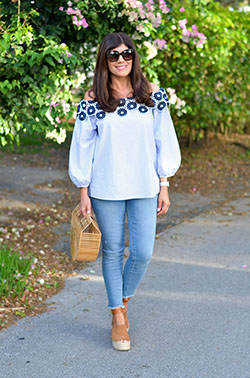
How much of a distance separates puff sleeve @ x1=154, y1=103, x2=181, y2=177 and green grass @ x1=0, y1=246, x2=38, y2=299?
1365 millimetres

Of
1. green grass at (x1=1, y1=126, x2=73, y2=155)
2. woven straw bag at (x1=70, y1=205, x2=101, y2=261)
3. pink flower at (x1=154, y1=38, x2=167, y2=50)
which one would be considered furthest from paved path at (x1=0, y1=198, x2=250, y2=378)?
green grass at (x1=1, y1=126, x2=73, y2=155)

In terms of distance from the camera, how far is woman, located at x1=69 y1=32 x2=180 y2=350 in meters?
3.11

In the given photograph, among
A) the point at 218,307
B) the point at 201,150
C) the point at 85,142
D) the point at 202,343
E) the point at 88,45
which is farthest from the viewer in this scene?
the point at 201,150

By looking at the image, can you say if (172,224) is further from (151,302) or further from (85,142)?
(85,142)

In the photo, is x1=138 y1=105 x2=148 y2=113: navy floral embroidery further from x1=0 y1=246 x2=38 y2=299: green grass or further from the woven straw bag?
x1=0 y1=246 x2=38 y2=299: green grass

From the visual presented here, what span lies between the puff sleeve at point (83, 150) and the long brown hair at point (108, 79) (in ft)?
0.39

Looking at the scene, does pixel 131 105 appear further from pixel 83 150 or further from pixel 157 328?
pixel 157 328

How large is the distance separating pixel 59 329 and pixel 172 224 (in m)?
2.73

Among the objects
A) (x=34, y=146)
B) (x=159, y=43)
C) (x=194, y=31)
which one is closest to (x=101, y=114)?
(x=159, y=43)

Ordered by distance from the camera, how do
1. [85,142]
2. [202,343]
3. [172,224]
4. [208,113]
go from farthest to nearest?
[208,113]
[172,224]
[202,343]
[85,142]

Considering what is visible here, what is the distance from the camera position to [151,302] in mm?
3984

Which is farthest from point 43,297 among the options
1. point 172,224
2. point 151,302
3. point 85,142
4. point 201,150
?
point 201,150

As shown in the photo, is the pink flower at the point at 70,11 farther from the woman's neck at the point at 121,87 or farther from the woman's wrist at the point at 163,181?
the woman's wrist at the point at 163,181

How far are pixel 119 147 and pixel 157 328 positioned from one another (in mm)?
1190
